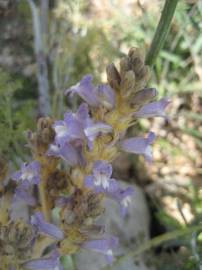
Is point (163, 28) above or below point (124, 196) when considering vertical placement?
above

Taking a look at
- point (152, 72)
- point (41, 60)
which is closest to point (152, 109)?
point (41, 60)

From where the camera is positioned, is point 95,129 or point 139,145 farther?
point 139,145

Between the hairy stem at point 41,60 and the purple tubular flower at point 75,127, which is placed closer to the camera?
the purple tubular flower at point 75,127

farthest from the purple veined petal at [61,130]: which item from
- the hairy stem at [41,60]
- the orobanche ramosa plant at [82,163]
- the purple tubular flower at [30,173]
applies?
the hairy stem at [41,60]

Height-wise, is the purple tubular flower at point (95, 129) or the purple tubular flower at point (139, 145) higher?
the purple tubular flower at point (95, 129)

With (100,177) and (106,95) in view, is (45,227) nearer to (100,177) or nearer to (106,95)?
(100,177)

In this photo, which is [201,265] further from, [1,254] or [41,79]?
[41,79]

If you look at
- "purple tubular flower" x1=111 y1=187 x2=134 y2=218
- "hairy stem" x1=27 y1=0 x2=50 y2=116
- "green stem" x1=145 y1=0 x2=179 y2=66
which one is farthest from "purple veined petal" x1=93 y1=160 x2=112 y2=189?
"hairy stem" x1=27 y1=0 x2=50 y2=116

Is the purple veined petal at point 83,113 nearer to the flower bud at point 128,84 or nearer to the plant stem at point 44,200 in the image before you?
the flower bud at point 128,84
